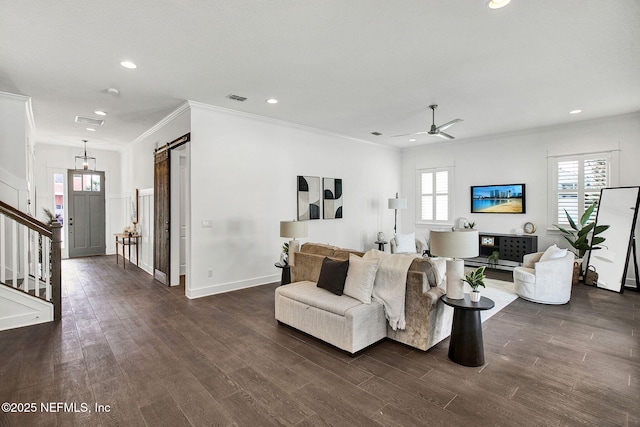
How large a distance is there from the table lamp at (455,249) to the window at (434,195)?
18.1 feet

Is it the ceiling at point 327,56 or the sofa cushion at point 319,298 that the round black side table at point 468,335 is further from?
the ceiling at point 327,56

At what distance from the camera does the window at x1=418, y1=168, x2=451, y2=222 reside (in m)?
8.20

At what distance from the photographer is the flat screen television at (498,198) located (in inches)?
273

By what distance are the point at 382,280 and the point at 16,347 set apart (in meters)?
3.89

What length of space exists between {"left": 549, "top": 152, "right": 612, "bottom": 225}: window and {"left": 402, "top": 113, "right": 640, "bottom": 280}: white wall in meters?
0.15

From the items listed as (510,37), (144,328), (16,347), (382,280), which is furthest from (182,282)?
(510,37)

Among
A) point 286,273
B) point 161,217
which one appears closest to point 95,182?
point 161,217

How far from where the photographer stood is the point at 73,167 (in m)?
8.45

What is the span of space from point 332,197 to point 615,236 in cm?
525

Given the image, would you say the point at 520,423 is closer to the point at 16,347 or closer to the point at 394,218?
the point at 16,347

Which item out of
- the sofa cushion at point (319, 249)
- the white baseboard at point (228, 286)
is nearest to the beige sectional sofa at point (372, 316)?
the sofa cushion at point (319, 249)

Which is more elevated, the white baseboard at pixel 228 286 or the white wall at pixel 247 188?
the white wall at pixel 247 188

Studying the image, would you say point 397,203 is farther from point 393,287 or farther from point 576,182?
point 393,287

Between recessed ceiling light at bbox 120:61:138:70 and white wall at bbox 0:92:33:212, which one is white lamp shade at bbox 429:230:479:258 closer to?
recessed ceiling light at bbox 120:61:138:70
